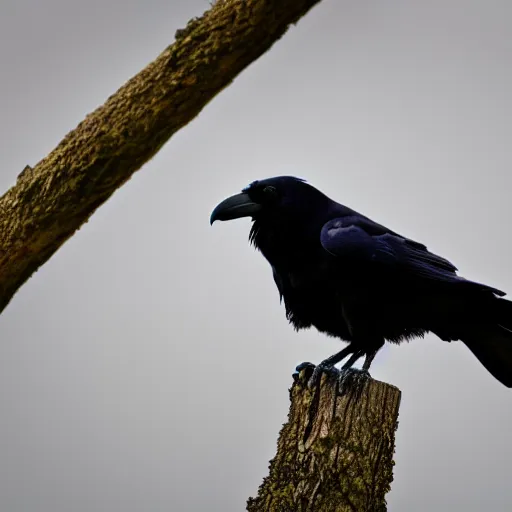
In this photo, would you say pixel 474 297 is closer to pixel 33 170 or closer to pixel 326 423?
pixel 326 423

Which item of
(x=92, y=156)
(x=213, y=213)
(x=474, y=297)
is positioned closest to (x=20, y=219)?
(x=92, y=156)

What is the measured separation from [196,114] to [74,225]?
90 cm

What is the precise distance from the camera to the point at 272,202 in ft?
18.1

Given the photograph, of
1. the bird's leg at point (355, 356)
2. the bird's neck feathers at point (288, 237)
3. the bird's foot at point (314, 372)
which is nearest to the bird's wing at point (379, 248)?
the bird's neck feathers at point (288, 237)

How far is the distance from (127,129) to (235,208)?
6.43 ft

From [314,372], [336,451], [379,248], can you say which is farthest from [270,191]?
[336,451]

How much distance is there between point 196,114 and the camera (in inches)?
143

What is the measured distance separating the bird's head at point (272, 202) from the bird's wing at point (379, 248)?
0.32 metres

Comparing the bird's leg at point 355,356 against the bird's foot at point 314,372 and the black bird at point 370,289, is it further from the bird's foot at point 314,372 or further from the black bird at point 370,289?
the bird's foot at point 314,372

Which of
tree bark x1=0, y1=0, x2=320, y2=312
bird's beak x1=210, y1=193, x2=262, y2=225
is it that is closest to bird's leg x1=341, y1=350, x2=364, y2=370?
bird's beak x1=210, y1=193, x2=262, y2=225

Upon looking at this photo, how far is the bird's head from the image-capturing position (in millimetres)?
5457

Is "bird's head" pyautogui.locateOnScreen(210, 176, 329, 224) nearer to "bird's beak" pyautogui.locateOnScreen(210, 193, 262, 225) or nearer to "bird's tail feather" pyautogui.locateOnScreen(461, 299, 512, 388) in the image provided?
"bird's beak" pyautogui.locateOnScreen(210, 193, 262, 225)

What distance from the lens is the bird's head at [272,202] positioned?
5.46m

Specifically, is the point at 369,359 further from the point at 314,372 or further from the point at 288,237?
the point at 288,237
